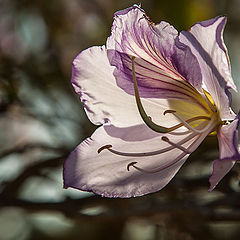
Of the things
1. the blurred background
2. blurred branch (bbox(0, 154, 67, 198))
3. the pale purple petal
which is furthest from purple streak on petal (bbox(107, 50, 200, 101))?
blurred branch (bbox(0, 154, 67, 198))

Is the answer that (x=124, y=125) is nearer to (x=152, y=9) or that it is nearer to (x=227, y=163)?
(x=227, y=163)

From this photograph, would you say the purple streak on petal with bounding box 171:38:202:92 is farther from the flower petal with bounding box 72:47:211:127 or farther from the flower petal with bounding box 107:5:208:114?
the flower petal with bounding box 72:47:211:127

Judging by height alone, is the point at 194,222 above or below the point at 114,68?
below

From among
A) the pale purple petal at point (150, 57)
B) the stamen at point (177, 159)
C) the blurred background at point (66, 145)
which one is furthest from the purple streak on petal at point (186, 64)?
the blurred background at point (66, 145)

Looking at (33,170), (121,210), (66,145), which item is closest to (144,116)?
(121,210)

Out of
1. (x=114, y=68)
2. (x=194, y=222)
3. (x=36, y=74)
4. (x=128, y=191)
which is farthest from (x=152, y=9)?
(x=128, y=191)

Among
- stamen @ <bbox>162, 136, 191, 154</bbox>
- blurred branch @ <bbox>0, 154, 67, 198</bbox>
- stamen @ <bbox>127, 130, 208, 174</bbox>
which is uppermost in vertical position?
stamen @ <bbox>162, 136, 191, 154</bbox>

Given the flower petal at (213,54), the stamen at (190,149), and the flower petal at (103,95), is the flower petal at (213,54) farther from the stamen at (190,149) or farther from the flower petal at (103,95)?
the flower petal at (103,95)
